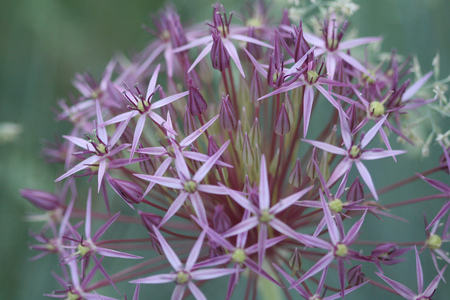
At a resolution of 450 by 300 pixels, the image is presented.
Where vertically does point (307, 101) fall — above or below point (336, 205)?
above

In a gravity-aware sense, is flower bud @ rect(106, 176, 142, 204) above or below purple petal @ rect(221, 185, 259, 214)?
above

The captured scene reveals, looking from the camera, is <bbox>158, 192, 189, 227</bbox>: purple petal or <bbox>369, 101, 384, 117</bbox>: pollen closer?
<bbox>158, 192, 189, 227</bbox>: purple petal

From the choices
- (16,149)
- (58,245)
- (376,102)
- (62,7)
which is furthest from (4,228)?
(376,102)

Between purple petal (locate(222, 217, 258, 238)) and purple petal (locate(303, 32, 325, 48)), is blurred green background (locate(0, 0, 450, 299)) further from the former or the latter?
purple petal (locate(222, 217, 258, 238))

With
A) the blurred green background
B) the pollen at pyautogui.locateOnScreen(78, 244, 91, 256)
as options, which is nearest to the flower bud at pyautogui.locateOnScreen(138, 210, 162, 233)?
the pollen at pyautogui.locateOnScreen(78, 244, 91, 256)

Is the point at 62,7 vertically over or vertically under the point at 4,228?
over

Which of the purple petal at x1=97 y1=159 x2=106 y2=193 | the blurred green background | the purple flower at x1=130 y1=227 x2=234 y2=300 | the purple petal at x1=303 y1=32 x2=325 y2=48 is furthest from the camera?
the blurred green background

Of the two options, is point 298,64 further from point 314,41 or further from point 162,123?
point 162,123

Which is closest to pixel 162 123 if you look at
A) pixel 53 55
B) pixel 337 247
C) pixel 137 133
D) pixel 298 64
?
pixel 137 133

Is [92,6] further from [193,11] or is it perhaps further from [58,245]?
[58,245]
